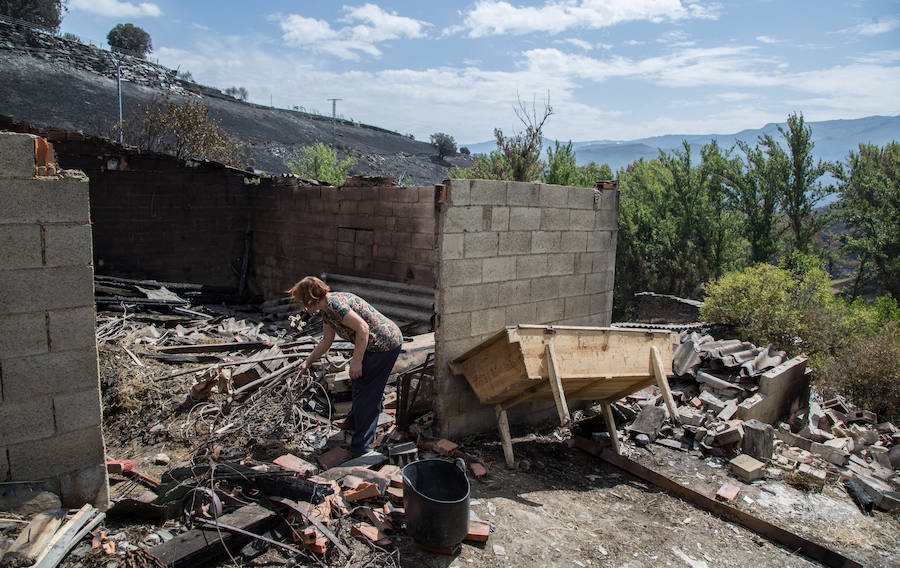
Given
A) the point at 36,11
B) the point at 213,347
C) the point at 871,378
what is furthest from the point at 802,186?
the point at 36,11

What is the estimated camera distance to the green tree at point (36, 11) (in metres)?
37.0

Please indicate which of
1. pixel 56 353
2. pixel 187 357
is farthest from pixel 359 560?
pixel 187 357

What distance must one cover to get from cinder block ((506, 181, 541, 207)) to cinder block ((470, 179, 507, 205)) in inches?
2.9

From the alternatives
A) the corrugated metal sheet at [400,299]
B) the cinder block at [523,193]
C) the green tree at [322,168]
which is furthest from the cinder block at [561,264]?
the green tree at [322,168]

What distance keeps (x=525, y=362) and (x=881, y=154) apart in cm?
3139

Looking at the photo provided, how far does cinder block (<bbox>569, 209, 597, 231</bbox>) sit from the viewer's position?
626 cm

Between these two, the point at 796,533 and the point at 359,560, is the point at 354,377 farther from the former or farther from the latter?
the point at 796,533

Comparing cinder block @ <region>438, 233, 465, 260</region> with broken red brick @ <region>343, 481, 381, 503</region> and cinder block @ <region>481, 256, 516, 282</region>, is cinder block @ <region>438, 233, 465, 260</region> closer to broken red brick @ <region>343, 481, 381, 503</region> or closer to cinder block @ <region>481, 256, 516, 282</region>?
cinder block @ <region>481, 256, 516, 282</region>

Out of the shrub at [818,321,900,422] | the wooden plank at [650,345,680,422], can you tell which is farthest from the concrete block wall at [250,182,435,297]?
the shrub at [818,321,900,422]

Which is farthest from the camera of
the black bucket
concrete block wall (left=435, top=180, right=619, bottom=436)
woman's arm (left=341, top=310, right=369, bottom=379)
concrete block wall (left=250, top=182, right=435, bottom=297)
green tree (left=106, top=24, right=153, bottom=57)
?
green tree (left=106, top=24, right=153, bottom=57)

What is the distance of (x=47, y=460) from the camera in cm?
330

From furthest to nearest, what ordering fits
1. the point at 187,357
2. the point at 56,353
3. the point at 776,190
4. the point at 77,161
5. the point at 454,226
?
the point at 776,190
the point at 77,161
the point at 187,357
the point at 454,226
the point at 56,353

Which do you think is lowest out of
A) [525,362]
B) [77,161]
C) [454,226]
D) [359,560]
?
[359,560]

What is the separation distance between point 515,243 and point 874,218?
23.5 m
